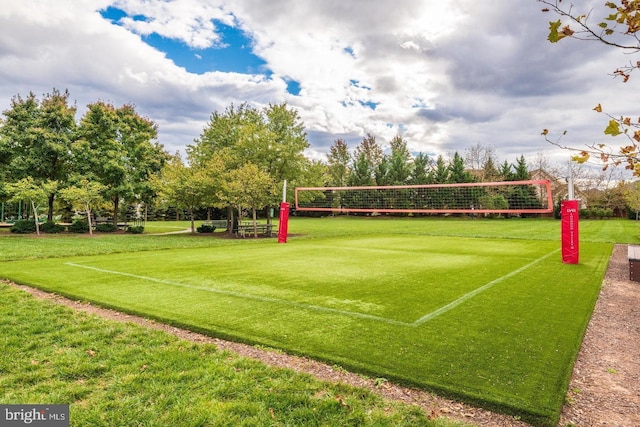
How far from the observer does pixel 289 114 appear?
75.8 feet

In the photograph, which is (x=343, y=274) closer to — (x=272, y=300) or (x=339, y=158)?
(x=272, y=300)

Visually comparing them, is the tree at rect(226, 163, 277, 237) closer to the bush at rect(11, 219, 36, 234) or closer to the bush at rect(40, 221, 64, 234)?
the bush at rect(40, 221, 64, 234)

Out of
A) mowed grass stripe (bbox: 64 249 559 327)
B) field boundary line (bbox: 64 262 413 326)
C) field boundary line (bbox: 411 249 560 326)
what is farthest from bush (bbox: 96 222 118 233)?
A: field boundary line (bbox: 411 249 560 326)

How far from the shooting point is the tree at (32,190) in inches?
731

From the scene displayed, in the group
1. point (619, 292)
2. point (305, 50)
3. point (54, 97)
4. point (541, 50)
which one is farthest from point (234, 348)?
point (54, 97)

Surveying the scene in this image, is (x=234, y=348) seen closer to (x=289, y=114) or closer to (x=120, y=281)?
(x=120, y=281)

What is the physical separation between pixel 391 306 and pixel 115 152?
21932mm

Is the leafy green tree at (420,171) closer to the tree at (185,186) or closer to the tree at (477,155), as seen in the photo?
the tree at (477,155)

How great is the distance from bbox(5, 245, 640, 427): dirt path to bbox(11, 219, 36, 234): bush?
19203 mm

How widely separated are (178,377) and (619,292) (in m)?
8.39

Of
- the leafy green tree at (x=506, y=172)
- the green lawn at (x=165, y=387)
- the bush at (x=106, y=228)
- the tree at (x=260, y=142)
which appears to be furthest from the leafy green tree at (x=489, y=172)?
the green lawn at (x=165, y=387)

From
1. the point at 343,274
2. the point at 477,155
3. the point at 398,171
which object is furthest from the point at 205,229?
the point at 477,155

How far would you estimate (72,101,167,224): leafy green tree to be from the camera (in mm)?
21484

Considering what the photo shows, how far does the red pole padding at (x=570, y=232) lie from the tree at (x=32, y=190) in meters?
23.5
